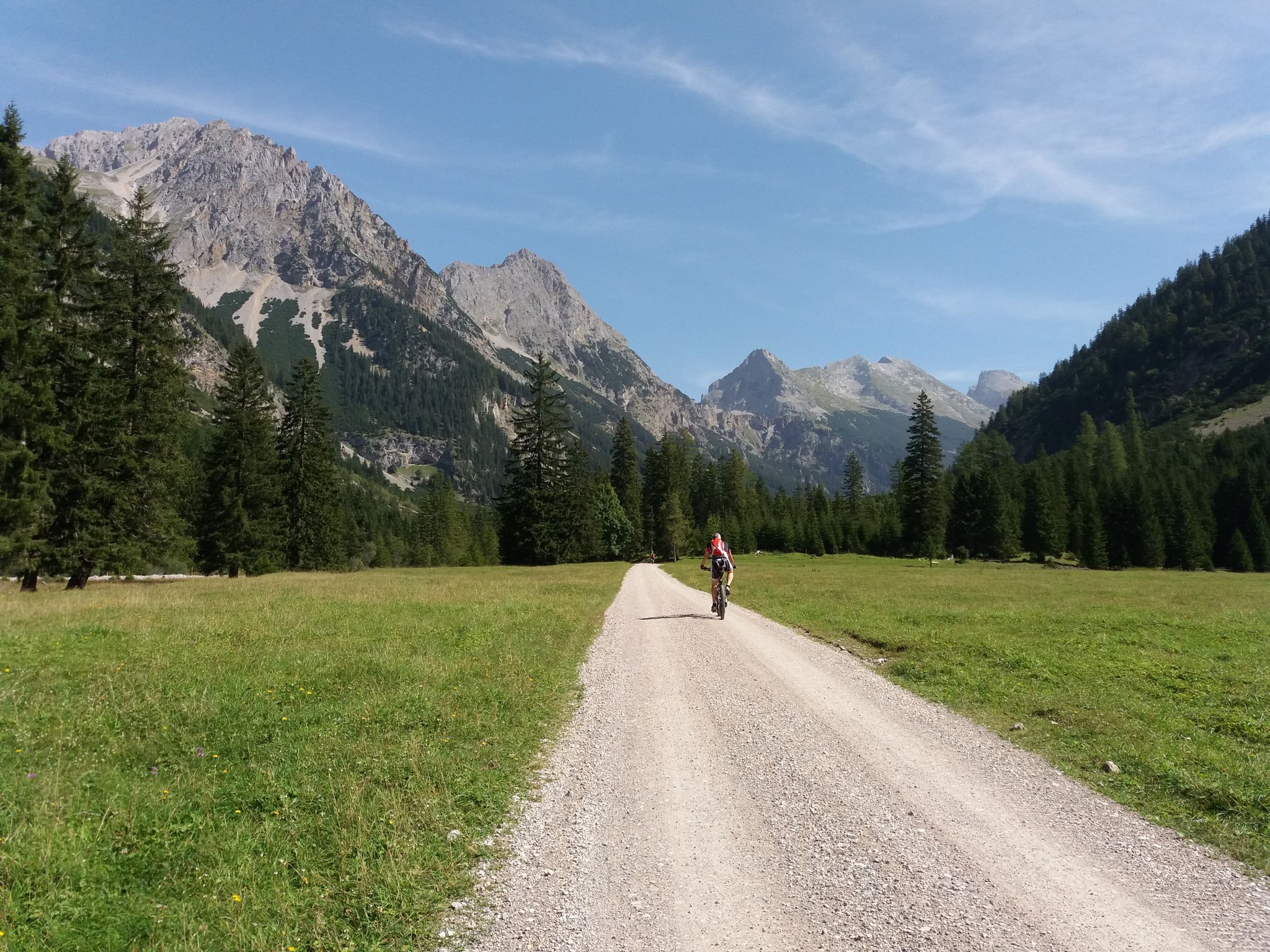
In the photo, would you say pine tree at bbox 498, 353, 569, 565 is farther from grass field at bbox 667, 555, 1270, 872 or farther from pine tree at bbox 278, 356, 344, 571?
grass field at bbox 667, 555, 1270, 872

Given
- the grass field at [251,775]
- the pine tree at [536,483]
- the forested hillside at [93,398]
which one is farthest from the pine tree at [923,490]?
the grass field at [251,775]

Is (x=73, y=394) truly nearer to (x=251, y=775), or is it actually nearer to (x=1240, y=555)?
(x=251, y=775)

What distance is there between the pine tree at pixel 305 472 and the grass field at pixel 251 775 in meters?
41.4

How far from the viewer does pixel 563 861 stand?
5.75 m

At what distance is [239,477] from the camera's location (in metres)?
47.8

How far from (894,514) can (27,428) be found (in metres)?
110

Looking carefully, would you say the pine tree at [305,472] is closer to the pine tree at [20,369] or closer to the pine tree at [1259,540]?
the pine tree at [20,369]

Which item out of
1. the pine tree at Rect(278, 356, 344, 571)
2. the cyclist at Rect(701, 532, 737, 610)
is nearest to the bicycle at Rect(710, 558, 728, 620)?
the cyclist at Rect(701, 532, 737, 610)

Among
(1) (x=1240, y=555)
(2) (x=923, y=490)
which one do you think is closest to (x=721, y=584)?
(2) (x=923, y=490)

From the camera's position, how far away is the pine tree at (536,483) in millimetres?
67500

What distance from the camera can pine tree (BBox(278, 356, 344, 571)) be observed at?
182 feet

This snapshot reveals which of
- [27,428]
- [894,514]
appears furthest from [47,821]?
[894,514]

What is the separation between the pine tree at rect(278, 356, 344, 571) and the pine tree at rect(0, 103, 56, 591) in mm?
29085

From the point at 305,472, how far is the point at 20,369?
3178cm
